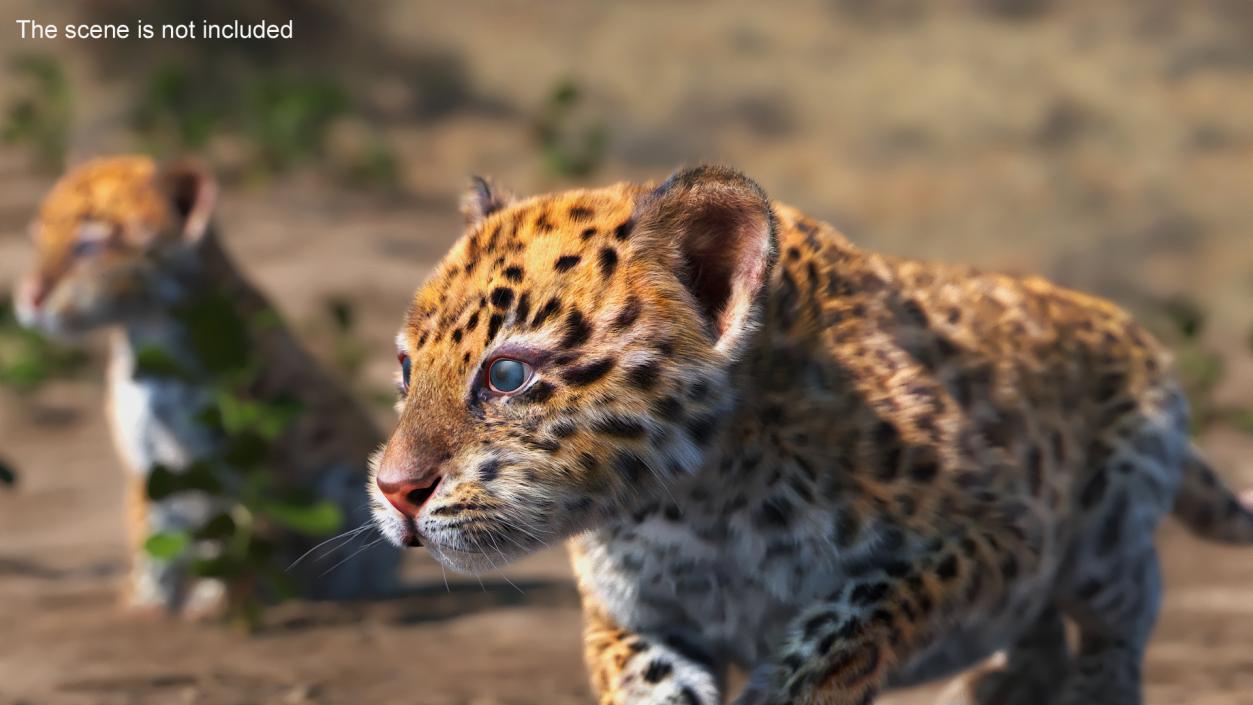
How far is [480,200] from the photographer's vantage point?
345cm

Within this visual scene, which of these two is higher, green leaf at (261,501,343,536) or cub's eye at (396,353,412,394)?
cub's eye at (396,353,412,394)

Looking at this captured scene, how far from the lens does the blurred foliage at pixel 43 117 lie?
13.0m

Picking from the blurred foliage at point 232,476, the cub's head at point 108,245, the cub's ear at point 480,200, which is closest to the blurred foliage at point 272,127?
the cub's head at point 108,245

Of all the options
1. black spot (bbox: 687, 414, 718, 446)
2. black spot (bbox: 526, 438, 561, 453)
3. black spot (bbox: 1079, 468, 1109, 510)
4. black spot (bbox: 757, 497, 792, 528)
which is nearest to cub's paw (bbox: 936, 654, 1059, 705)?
black spot (bbox: 1079, 468, 1109, 510)

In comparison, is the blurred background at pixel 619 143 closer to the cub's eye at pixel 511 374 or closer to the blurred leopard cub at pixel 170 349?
the blurred leopard cub at pixel 170 349

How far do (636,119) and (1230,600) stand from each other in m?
9.94

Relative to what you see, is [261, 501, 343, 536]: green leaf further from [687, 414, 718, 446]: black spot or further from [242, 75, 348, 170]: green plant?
[242, 75, 348, 170]: green plant

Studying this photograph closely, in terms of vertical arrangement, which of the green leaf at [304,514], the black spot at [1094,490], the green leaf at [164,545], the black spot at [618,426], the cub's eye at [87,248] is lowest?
the green leaf at [164,545]

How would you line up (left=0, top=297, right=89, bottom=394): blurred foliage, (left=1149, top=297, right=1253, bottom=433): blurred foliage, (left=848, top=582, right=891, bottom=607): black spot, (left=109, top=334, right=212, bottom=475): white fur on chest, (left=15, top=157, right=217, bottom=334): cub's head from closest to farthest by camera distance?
(left=848, top=582, right=891, bottom=607): black spot < (left=109, top=334, right=212, bottom=475): white fur on chest < (left=15, top=157, right=217, bottom=334): cub's head < (left=1149, top=297, right=1253, bottom=433): blurred foliage < (left=0, top=297, right=89, bottom=394): blurred foliage

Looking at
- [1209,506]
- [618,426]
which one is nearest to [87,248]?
[618,426]

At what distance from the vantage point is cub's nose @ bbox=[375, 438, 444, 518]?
115 inches

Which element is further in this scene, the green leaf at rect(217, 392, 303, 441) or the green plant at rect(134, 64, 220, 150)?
the green plant at rect(134, 64, 220, 150)

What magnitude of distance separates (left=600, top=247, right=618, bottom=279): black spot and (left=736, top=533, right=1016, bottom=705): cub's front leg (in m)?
0.86

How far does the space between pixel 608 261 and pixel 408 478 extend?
1.98ft
